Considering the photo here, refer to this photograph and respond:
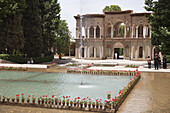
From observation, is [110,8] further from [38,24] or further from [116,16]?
[38,24]

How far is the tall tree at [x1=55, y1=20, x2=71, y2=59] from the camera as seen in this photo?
4775 centimetres

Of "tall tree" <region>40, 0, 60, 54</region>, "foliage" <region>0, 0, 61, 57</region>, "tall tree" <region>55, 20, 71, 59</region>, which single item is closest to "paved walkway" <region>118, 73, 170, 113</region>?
"foliage" <region>0, 0, 61, 57</region>

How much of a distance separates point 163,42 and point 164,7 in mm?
5219

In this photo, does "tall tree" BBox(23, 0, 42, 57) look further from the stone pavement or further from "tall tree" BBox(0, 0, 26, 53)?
the stone pavement

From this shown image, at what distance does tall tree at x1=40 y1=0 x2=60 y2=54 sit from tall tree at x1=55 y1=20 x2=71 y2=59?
6535 mm

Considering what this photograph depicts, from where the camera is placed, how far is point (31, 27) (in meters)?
34.9

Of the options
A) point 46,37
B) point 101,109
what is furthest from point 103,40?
point 101,109

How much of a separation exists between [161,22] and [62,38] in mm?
27472

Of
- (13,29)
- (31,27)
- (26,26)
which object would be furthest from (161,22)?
(13,29)

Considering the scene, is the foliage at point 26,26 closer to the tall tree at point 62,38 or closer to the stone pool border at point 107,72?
the tall tree at point 62,38

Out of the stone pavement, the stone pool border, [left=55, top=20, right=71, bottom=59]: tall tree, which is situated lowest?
the stone pavement

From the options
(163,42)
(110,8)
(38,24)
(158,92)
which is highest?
(110,8)

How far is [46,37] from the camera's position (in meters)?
38.6

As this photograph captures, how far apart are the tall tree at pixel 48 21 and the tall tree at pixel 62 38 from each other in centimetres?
654
